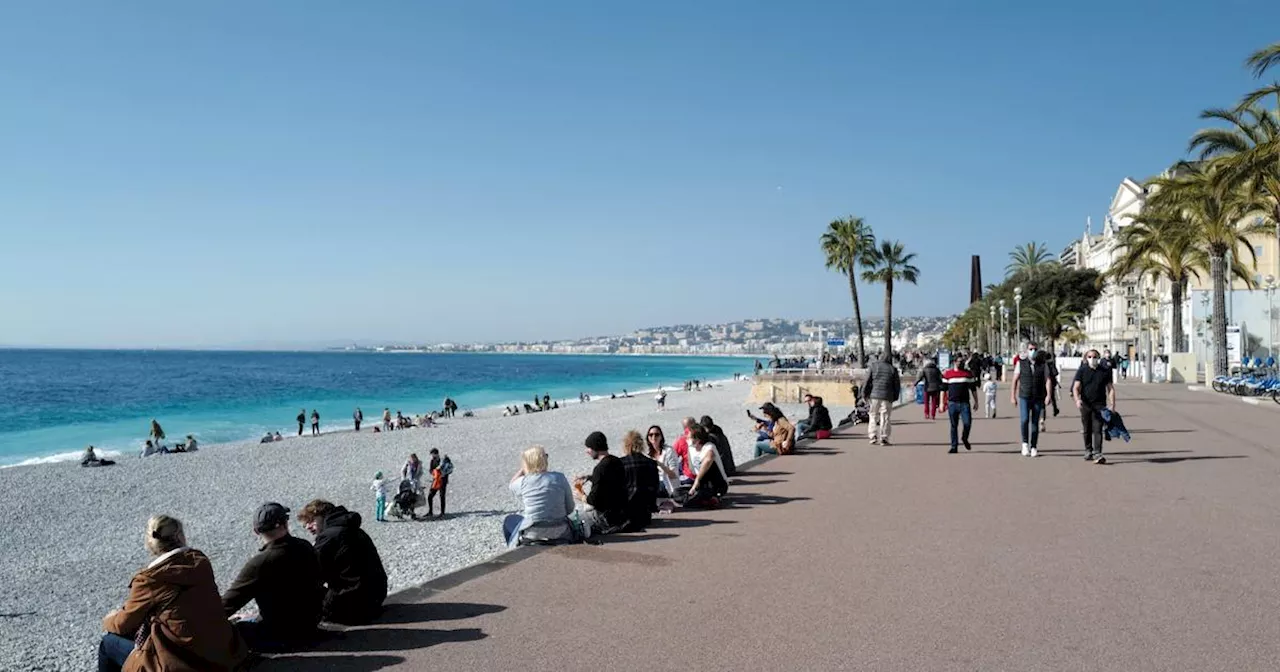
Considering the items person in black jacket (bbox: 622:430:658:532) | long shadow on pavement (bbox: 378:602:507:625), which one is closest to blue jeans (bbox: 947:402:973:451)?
person in black jacket (bbox: 622:430:658:532)

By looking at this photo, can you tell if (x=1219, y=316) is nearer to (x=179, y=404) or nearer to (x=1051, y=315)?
(x=1051, y=315)

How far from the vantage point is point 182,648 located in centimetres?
397

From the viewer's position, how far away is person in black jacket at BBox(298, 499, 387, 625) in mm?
5133

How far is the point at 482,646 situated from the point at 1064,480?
8234 mm

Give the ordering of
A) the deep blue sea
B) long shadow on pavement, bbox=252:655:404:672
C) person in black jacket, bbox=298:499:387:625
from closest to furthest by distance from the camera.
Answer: long shadow on pavement, bbox=252:655:404:672, person in black jacket, bbox=298:499:387:625, the deep blue sea

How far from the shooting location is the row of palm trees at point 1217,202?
21.5 meters

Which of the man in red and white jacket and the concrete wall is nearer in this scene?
the man in red and white jacket

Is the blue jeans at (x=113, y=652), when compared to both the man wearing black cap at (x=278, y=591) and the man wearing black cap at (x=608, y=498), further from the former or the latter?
the man wearing black cap at (x=608, y=498)

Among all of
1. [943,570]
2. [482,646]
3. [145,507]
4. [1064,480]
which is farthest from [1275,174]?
[145,507]

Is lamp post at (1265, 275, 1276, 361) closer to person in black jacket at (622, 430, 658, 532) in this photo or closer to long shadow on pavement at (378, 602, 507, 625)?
person in black jacket at (622, 430, 658, 532)

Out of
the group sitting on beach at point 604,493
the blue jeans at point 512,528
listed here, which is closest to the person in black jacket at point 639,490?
the group sitting on beach at point 604,493

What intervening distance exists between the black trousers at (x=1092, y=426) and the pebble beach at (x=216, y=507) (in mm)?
8062

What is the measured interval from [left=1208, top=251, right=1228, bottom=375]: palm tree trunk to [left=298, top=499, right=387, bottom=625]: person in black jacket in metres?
30.6

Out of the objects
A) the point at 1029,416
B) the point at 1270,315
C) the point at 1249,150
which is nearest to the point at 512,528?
the point at 1029,416
